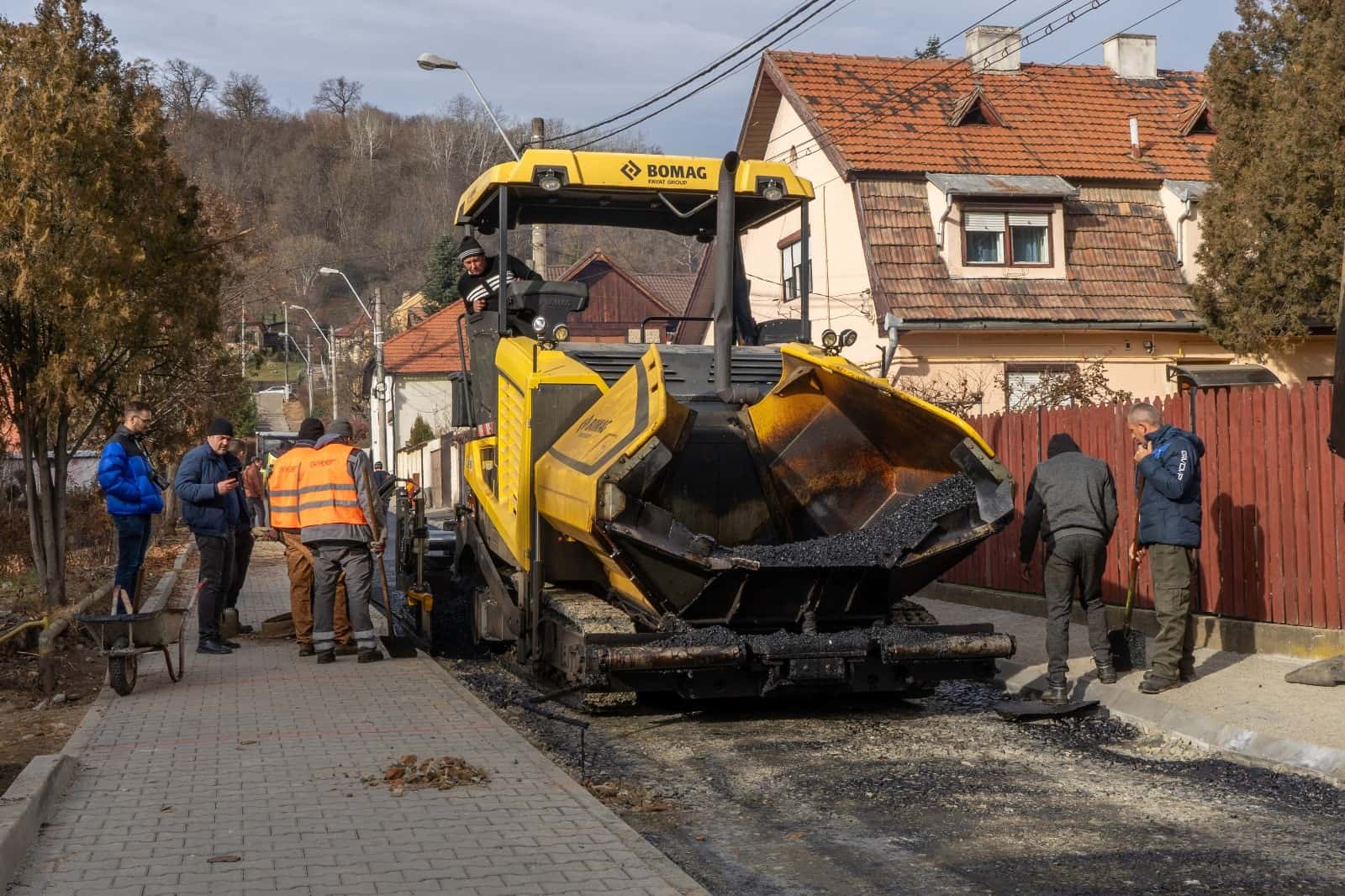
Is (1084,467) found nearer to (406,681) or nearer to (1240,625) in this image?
(1240,625)

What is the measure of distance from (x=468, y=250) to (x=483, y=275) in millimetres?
189

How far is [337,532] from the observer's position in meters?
9.80

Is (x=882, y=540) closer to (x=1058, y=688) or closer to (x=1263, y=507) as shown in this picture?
(x=1058, y=688)

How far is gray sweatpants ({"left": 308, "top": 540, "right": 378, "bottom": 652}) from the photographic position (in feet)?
32.4

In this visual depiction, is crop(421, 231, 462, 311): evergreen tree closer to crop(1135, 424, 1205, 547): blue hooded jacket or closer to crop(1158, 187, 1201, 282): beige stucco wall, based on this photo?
crop(1158, 187, 1201, 282): beige stucco wall

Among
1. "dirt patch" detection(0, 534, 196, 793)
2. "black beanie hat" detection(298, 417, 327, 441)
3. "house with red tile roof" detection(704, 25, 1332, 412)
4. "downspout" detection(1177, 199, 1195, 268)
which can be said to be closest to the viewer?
"dirt patch" detection(0, 534, 196, 793)

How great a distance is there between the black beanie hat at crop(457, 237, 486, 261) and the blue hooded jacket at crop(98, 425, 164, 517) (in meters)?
2.68

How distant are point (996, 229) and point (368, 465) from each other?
14.8 meters

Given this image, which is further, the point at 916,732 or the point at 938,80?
the point at 938,80

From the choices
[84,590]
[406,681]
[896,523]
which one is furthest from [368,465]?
[84,590]

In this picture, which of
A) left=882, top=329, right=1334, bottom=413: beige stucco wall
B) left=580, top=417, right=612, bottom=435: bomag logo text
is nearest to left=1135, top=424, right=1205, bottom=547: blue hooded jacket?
left=580, top=417, right=612, bottom=435: bomag logo text

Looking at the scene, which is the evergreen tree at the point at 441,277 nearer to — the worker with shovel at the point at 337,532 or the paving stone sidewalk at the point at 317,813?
the worker with shovel at the point at 337,532

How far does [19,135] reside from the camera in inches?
442

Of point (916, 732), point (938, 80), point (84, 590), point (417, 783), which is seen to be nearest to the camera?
point (417, 783)
